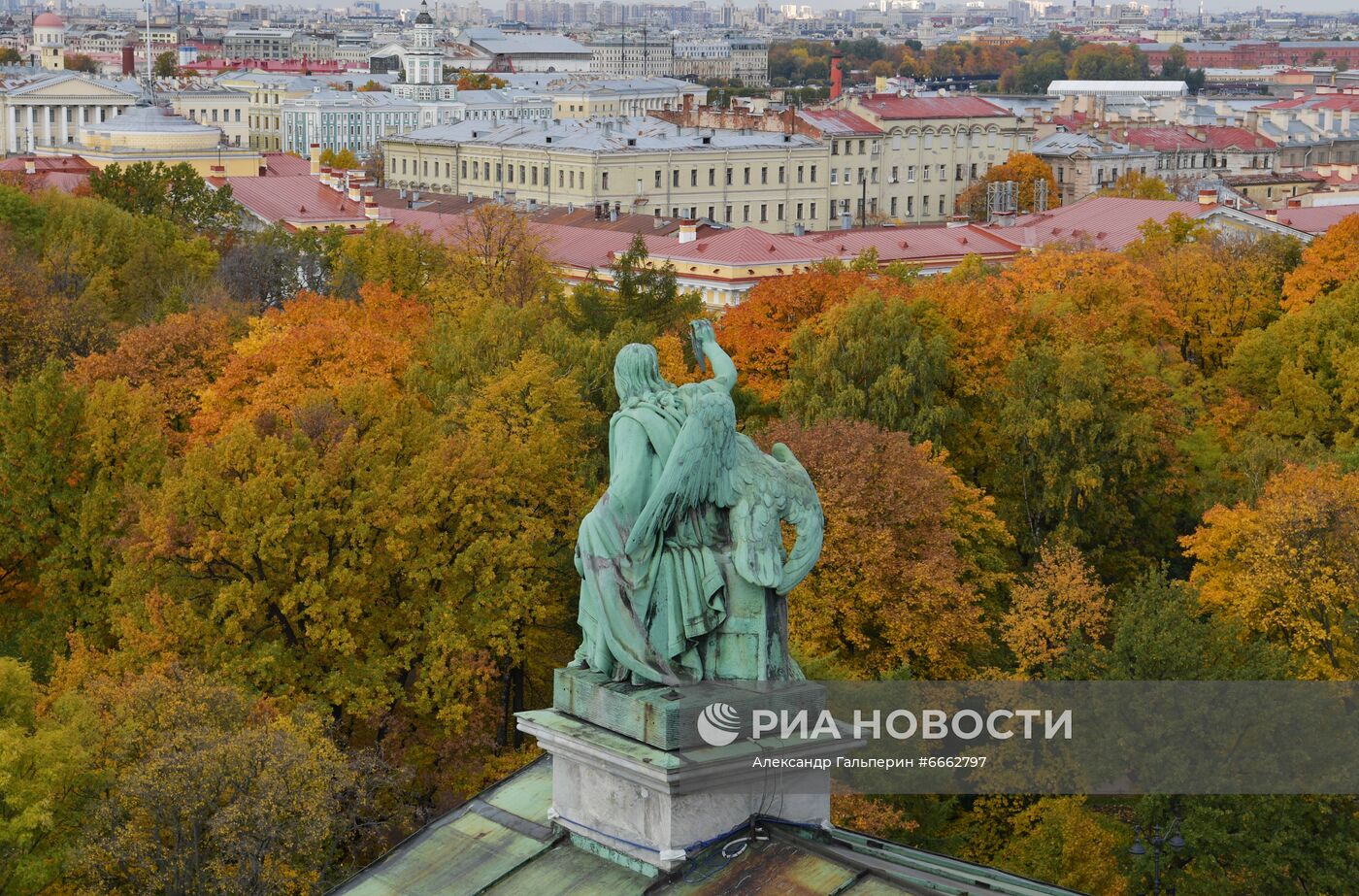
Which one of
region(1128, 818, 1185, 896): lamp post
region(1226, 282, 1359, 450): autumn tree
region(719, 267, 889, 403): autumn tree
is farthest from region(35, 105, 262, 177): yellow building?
region(1128, 818, 1185, 896): lamp post

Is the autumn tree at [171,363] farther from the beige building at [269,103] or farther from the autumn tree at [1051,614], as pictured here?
the beige building at [269,103]

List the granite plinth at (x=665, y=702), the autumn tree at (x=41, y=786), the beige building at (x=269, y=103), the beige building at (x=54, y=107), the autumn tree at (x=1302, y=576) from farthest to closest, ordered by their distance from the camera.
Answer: the beige building at (x=269, y=103), the beige building at (x=54, y=107), the autumn tree at (x=1302, y=576), the autumn tree at (x=41, y=786), the granite plinth at (x=665, y=702)

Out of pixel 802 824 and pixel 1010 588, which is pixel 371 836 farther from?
pixel 802 824

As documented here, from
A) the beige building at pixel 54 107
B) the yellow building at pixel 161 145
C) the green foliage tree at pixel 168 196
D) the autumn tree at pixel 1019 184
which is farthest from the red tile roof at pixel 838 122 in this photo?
the green foliage tree at pixel 168 196

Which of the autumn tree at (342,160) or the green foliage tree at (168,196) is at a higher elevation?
the green foliage tree at (168,196)

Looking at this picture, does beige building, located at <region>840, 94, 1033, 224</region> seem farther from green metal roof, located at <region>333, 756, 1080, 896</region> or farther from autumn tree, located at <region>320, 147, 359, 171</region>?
green metal roof, located at <region>333, 756, 1080, 896</region>

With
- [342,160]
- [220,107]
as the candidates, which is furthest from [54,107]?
[342,160]

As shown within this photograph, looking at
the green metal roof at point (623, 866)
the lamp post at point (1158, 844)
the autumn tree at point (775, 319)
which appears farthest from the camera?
the autumn tree at point (775, 319)
